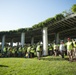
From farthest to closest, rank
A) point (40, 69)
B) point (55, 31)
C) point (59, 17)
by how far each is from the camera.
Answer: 1. point (55, 31)
2. point (59, 17)
3. point (40, 69)

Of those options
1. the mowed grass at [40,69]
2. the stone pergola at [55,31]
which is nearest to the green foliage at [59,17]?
the stone pergola at [55,31]

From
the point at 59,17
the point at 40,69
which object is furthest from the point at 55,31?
the point at 40,69

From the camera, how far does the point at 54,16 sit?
21.1 m

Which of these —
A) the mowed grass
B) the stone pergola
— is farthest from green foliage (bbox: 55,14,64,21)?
the mowed grass

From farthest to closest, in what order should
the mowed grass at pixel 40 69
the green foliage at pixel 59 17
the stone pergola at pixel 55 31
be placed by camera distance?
the stone pergola at pixel 55 31
the green foliage at pixel 59 17
the mowed grass at pixel 40 69

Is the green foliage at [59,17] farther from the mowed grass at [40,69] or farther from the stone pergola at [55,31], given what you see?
the mowed grass at [40,69]

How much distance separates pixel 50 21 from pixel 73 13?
430 cm

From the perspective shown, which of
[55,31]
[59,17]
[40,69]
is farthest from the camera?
[55,31]

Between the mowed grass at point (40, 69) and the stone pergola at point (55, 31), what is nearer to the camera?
the mowed grass at point (40, 69)

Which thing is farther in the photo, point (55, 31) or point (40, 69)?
point (55, 31)

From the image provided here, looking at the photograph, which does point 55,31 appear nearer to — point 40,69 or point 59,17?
point 59,17

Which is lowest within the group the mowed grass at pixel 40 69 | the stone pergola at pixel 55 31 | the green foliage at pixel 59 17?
the mowed grass at pixel 40 69

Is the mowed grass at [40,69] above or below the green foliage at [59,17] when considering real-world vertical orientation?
below

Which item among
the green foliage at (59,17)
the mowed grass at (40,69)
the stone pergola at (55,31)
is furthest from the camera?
the stone pergola at (55,31)
